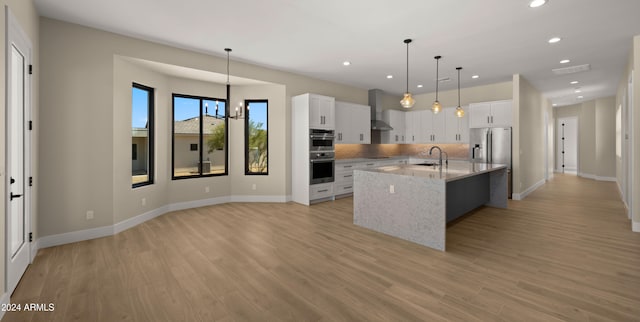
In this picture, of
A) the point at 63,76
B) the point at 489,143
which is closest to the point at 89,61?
the point at 63,76

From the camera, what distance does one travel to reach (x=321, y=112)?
603cm

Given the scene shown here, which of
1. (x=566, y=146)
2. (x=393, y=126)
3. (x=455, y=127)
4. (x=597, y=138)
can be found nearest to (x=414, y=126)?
(x=393, y=126)

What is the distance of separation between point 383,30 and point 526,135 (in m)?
5.20

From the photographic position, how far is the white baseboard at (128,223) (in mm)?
3415

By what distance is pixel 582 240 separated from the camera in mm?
3537

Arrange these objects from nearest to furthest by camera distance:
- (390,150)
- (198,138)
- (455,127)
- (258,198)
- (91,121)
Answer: (91,121), (198,138), (258,198), (455,127), (390,150)

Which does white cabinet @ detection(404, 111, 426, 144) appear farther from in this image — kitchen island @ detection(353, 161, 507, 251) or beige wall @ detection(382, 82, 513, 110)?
kitchen island @ detection(353, 161, 507, 251)

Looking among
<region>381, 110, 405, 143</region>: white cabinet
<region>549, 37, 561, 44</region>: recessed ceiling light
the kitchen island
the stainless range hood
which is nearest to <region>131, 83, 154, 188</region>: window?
the kitchen island

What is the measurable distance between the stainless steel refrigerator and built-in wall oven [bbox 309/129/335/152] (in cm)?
366

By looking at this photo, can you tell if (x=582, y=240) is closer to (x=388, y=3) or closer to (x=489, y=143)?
(x=489, y=143)

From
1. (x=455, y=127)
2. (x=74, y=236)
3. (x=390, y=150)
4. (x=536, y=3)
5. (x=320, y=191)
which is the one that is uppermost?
(x=536, y=3)

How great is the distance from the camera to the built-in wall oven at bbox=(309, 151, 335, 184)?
19.2ft

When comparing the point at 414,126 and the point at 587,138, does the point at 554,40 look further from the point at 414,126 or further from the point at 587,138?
the point at 587,138

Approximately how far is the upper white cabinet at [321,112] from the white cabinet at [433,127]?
3.32 meters
